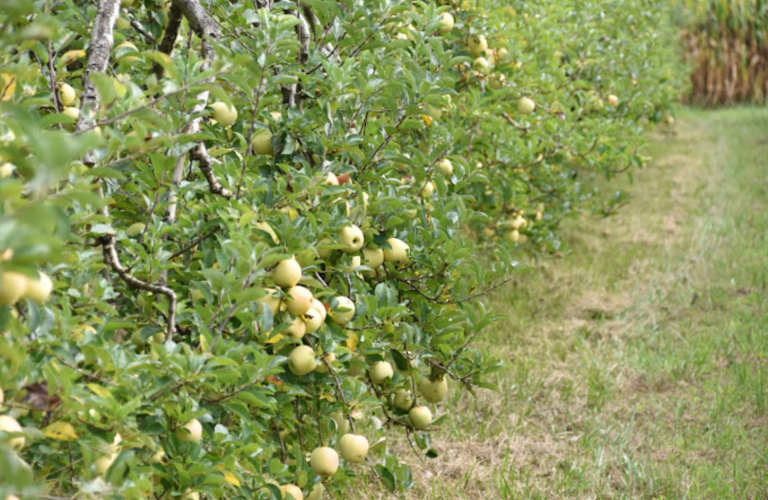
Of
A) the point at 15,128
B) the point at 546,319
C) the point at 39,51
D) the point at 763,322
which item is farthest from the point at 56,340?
the point at 763,322

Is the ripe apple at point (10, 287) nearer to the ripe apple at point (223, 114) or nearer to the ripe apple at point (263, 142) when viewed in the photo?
the ripe apple at point (223, 114)

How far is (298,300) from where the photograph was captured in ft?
4.80

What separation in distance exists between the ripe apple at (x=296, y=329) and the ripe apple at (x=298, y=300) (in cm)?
1

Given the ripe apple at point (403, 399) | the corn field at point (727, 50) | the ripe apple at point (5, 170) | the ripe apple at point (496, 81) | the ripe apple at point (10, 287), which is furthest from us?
the corn field at point (727, 50)

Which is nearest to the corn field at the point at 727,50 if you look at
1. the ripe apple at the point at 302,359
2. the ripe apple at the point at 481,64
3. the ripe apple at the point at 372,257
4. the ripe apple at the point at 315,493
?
the ripe apple at the point at 481,64

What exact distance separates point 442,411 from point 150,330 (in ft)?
4.97

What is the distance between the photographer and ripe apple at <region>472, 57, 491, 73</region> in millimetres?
3238

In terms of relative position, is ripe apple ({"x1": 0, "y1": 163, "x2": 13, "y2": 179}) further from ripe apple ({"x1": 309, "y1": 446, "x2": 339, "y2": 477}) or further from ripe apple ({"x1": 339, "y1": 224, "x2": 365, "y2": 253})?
ripe apple ({"x1": 309, "y1": 446, "x2": 339, "y2": 477})

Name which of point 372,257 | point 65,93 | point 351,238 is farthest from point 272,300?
point 65,93

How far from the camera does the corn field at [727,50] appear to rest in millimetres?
11906

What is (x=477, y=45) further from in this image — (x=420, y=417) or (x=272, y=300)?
(x=272, y=300)

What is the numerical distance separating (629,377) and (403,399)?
4.85ft

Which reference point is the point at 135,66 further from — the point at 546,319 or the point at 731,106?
the point at 731,106

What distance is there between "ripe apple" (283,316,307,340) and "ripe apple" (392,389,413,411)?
60 centimetres
